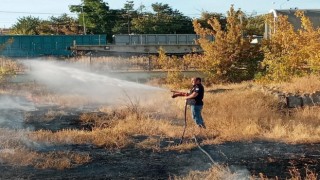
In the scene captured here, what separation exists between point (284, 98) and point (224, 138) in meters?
5.03

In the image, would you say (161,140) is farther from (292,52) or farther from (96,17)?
(96,17)

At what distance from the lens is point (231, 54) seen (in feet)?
74.9

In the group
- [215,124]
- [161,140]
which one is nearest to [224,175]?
[161,140]

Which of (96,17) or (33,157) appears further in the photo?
(96,17)

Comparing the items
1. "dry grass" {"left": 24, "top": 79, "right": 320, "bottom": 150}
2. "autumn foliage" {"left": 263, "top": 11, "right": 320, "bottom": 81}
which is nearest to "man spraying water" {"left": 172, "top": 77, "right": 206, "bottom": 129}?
"dry grass" {"left": 24, "top": 79, "right": 320, "bottom": 150}

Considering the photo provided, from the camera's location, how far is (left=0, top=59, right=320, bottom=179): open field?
26.2 ft

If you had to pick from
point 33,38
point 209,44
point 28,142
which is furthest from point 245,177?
point 33,38

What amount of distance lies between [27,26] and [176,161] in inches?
1970

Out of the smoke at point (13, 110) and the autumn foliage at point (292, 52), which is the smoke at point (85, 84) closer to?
the smoke at point (13, 110)

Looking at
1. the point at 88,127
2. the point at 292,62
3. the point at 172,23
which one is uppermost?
the point at 172,23

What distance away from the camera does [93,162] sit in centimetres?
868

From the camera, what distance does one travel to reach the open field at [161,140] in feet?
26.2

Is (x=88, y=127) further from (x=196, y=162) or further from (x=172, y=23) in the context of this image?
(x=172, y=23)

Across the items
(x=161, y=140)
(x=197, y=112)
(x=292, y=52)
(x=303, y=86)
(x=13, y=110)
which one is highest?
(x=292, y=52)
